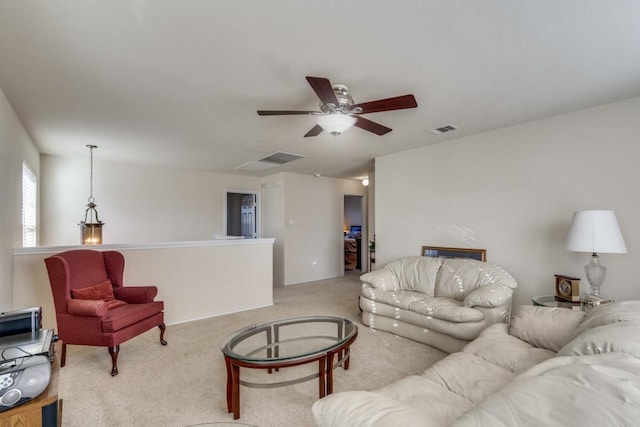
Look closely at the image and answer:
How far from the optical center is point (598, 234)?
8.09 feet

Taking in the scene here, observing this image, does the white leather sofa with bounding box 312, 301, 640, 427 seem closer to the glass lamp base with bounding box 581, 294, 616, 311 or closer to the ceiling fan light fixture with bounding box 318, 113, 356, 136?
the glass lamp base with bounding box 581, 294, 616, 311

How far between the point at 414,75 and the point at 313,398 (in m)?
2.51

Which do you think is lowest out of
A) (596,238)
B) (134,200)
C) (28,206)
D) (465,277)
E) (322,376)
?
(322,376)

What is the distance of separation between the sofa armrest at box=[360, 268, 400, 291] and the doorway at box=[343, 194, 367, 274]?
3.26m

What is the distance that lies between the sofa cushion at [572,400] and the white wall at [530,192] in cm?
267

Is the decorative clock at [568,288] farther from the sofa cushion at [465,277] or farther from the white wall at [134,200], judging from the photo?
the white wall at [134,200]

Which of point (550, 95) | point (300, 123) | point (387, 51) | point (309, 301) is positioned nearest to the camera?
point (387, 51)

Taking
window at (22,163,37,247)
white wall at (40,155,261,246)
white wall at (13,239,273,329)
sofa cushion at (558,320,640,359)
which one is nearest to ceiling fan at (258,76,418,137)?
sofa cushion at (558,320,640,359)

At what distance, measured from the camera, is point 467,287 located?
128 inches

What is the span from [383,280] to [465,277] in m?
0.93

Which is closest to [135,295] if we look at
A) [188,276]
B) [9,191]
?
[188,276]

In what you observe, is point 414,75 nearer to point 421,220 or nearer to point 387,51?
point 387,51

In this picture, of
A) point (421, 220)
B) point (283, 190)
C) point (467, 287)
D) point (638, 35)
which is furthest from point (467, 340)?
point (283, 190)

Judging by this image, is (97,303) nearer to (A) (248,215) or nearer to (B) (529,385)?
(B) (529,385)
